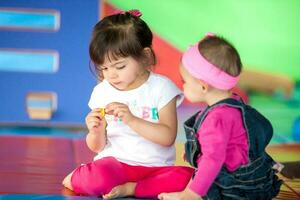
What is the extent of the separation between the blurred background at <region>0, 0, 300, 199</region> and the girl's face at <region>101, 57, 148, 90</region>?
41 cm

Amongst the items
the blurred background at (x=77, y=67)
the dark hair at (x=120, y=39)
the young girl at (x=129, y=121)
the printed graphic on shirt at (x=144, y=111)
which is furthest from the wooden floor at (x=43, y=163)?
the dark hair at (x=120, y=39)

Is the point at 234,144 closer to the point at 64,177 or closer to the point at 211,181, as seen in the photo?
the point at 211,181

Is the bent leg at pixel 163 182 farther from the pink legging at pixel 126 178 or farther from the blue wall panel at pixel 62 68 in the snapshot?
the blue wall panel at pixel 62 68

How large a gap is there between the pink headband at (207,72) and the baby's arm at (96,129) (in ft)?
1.15

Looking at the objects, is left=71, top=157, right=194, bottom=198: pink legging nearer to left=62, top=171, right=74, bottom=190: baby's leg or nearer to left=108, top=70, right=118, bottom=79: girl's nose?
left=62, top=171, right=74, bottom=190: baby's leg

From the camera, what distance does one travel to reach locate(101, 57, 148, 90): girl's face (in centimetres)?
198

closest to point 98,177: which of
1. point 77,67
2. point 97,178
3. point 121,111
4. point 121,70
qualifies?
point 97,178

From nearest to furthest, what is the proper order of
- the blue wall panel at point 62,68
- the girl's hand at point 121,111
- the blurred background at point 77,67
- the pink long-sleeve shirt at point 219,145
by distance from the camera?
1. the pink long-sleeve shirt at point 219,145
2. the girl's hand at point 121,111
3. the blurred background at point 77,67
4. the blue wall panel at point 62,68

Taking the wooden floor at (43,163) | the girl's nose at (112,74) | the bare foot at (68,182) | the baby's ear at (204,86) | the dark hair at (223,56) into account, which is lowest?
the wooden floor at (43,163)

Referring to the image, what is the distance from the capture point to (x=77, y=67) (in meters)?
3.37

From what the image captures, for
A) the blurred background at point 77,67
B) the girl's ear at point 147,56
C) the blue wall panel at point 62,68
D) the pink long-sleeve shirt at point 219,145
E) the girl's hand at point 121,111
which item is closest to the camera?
the pink long-sleeve shirt at point 219,145

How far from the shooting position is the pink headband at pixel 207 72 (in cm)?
179

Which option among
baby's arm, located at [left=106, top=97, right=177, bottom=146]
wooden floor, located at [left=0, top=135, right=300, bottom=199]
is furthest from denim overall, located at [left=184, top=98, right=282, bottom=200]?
wooden floor, located at [left=0, top=135, right=300, bottom=199]

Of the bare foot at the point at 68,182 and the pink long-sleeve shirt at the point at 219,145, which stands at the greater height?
the pink long-sleeve shirt at the point at 219,145
